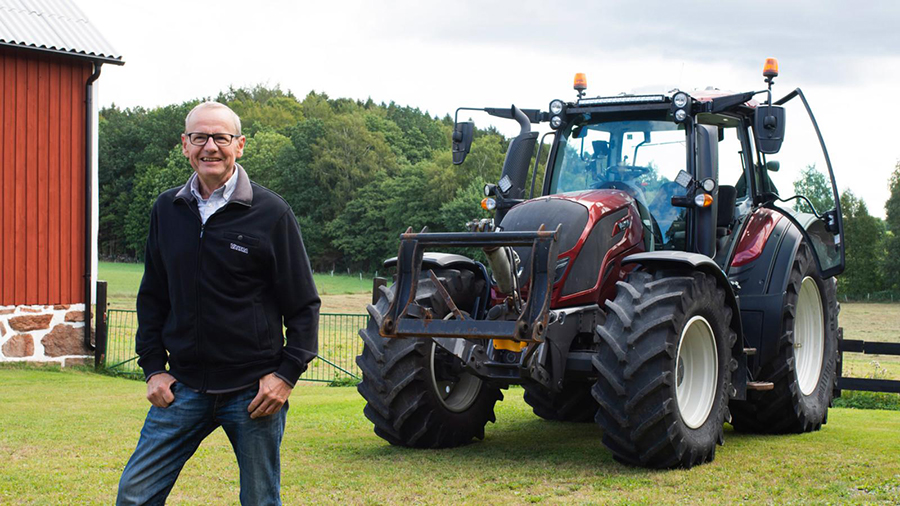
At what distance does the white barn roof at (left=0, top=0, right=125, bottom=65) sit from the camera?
14664mm

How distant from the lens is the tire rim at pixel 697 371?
23.9 ft

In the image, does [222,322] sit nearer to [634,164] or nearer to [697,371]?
[697,371]

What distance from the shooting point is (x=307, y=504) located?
5828mm

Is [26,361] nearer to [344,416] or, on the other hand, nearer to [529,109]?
[344,416]

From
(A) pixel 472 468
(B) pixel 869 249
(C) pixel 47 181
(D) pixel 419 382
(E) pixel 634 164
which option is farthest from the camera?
(B) pixel 869 249

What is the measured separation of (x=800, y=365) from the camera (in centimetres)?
952

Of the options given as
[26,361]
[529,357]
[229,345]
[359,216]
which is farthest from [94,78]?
[359,216]

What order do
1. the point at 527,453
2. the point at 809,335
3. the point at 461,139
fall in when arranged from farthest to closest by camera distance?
1. the point at 809,335
2. the point at 461,139
3. the point at 527,453

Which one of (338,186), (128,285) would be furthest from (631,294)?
(338,186)

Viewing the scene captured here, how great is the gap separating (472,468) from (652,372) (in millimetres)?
1407

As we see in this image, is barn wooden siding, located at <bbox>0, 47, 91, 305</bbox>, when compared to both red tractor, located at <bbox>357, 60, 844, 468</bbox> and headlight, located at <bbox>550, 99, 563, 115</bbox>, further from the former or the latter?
headlight, located at <bbox>550, 99, 563, 115</bbox>

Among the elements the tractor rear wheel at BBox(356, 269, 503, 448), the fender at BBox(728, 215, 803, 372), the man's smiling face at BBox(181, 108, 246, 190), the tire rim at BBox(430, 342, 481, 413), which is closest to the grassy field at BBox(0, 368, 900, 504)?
the tractor rear wheel at BBox(356, 269, 503, 448)

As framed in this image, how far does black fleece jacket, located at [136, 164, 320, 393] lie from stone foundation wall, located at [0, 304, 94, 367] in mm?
11787

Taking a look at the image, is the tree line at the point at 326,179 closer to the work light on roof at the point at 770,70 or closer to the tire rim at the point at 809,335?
the tire rim at the point at 809,335
